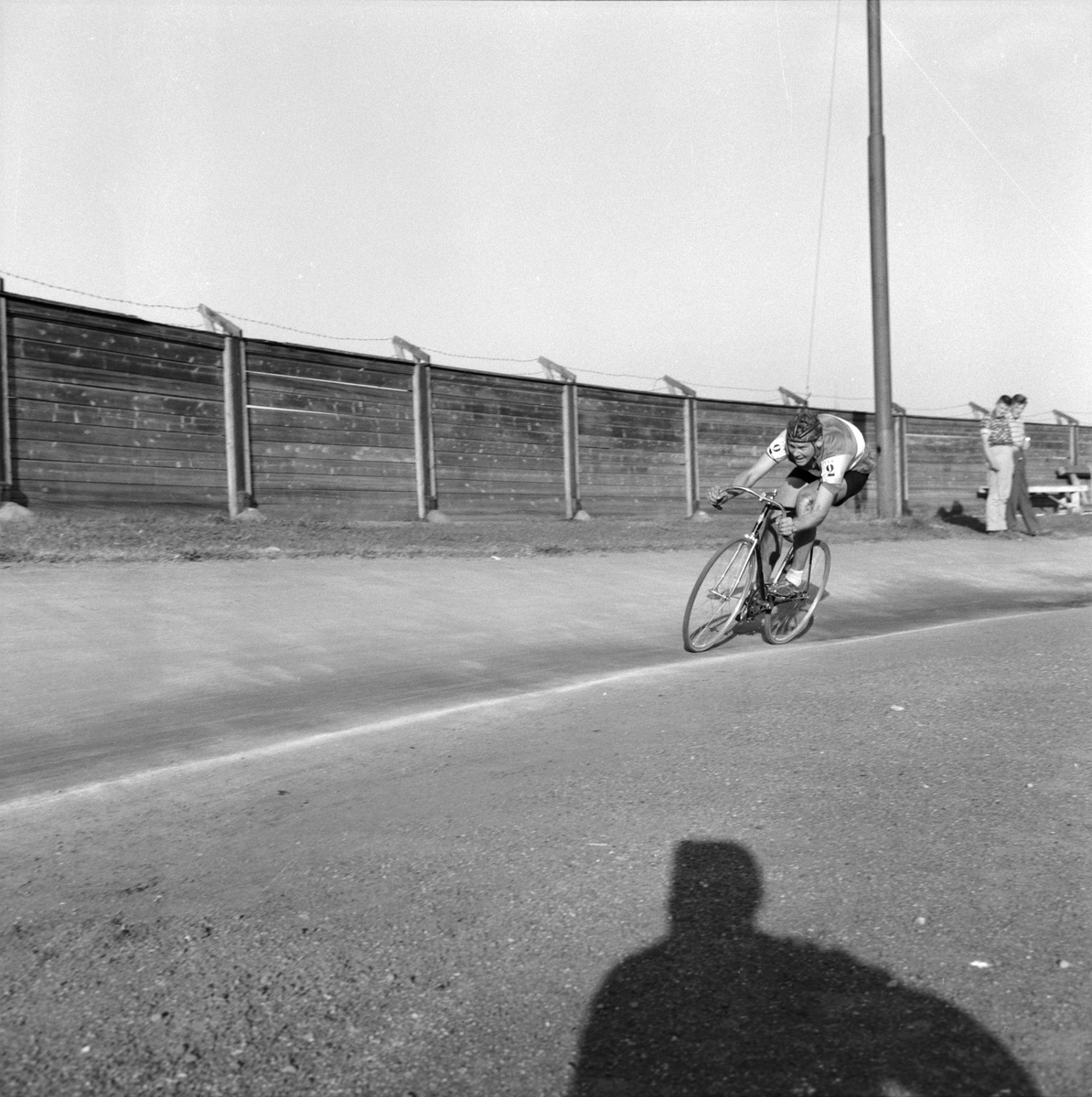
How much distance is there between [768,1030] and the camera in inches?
100

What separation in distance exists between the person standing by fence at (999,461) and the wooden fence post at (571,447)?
19.7 feet

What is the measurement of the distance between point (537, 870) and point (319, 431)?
11.1 metres

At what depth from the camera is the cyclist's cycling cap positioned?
8078 mm

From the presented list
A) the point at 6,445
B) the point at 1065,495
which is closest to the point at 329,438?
A: the point at 6,445

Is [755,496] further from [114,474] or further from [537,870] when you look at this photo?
[114,474]

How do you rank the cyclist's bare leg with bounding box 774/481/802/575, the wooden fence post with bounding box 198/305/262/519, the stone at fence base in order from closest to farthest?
the cyclist's bare leg with bounding box 774/481/802/575
the stone at fence base
the wooden fence post with bounding box 198/305/262/519

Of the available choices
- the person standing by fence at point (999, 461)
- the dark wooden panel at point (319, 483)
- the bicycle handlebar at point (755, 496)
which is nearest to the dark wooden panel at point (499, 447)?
the dark wooden panel at point (319, 483)

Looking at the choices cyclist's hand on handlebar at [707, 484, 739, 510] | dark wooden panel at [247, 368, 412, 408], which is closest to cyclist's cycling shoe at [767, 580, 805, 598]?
cyclist's hand on handlebar at [707, 484, 739, 510]

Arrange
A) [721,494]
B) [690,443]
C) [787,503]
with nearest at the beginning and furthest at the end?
[721,494], [787,503], [690,443]

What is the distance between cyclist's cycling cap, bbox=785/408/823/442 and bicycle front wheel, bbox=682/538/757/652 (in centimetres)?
83

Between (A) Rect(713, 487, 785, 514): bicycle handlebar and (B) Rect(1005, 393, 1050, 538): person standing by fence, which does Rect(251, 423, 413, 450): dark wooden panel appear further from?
(B) Rect(1005, 393, 1050, 538): person standing by fence

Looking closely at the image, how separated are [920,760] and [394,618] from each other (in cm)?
446

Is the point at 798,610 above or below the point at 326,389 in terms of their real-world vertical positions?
below

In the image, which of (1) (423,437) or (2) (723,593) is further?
(1) (423,437)
